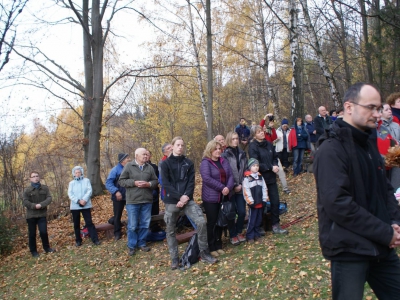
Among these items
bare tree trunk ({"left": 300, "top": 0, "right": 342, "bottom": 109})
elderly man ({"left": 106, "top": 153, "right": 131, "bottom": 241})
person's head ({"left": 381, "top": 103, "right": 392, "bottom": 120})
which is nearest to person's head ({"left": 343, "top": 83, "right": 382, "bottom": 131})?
person's head ({"left": 381, "top": 103, "right": 392, "bottom": 120})

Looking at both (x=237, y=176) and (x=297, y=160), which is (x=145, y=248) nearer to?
→ (x=237, y=176)

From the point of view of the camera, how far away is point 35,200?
793 cm

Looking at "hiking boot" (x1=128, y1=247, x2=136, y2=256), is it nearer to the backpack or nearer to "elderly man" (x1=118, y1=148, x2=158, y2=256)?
"elderly man" (x1=118, y1=148, x2=158, y2=256)

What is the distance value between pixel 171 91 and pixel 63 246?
65.0 feet

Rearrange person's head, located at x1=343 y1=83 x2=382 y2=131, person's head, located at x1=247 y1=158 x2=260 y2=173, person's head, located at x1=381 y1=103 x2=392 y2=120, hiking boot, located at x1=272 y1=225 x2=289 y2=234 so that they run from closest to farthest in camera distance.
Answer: person's head, located at x1=343 y1=83 x2=382 y2=131
person's head, located at x1=381 y1=103 x2=392 y2=120
person's head, located at x1=247 y1=158 x2=260 y2=173
hiking boot, located at x1=272 y1=225 x2=289 y2=234

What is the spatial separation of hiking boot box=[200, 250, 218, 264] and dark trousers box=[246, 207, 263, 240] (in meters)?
0.98

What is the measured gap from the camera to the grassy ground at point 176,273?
4.49 meters

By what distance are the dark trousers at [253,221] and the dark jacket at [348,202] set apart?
391cm

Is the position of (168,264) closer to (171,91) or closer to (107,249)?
(107,249)

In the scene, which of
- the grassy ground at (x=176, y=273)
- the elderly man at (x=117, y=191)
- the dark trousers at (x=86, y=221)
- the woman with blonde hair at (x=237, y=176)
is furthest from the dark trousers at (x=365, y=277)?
the dark trousers at (x=86, y=221)

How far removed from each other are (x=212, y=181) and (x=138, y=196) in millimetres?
1892

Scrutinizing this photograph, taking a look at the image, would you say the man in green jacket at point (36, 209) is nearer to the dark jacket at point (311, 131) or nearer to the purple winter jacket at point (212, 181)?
the purple winter jacket at point (212, 181)

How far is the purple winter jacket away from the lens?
5781 mm

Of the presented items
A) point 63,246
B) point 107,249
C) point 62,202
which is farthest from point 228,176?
point 62,202
